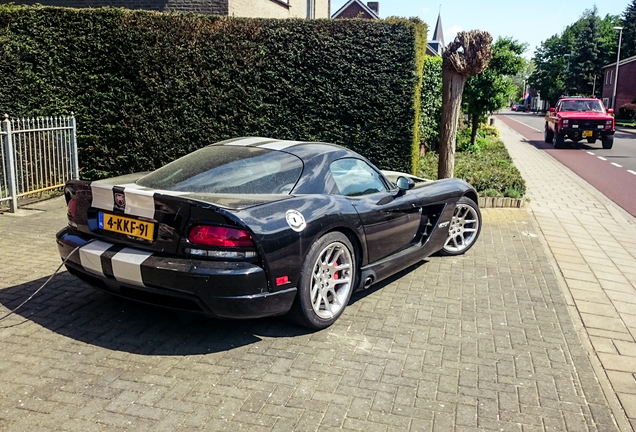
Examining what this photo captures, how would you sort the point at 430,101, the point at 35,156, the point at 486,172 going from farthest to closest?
the point at 430,101 < the point at 486,172 < the point at 35,156

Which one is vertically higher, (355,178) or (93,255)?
(355,178)

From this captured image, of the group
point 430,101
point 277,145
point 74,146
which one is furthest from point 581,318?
point 430,101

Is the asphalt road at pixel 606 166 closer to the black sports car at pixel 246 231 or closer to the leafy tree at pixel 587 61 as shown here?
the black sports car at pixel 246 231

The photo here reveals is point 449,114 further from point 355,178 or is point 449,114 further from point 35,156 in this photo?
point 35,156

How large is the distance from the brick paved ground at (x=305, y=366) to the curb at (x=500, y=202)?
13.5ft

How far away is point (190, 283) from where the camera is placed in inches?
136

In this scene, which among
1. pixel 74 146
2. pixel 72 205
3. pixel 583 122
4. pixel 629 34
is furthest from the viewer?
pixel 629 34

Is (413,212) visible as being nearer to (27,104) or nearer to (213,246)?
(213,246)

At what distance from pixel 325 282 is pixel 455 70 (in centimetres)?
599

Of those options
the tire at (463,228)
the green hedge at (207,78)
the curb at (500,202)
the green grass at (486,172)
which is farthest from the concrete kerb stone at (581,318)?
the green hedge at (207,78)

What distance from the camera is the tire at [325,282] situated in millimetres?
3820

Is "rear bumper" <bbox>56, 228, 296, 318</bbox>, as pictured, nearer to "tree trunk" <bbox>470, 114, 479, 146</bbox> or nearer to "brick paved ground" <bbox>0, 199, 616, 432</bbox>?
"brick paved ground" <bbox>0, 199, 616, 432</bbox>

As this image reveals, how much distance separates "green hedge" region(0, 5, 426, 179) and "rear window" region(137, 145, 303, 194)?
17.8 ft

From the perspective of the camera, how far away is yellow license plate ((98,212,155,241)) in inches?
144
